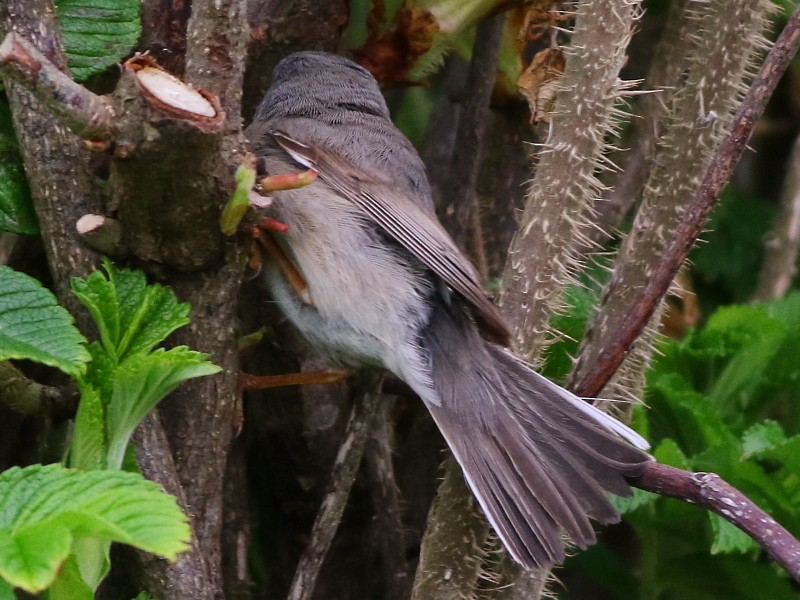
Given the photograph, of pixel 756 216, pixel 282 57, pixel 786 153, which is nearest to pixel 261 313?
pixel 282 57

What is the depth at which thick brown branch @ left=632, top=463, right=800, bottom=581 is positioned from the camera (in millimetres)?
1703

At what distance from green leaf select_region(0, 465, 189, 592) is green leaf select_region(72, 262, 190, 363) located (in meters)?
0.32

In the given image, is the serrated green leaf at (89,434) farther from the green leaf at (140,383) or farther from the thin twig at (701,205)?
the thin twig at (701,205)

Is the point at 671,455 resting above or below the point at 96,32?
below

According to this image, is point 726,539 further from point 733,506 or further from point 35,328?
point 35,328

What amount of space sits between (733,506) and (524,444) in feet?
1.63

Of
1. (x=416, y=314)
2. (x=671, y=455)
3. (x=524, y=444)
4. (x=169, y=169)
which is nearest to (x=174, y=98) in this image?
(x=169, y=169)

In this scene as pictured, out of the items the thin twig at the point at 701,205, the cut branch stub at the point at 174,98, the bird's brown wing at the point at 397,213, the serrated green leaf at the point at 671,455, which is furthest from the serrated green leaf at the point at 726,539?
the cut branch stub at the point at 174,98

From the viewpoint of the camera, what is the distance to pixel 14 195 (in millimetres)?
1922

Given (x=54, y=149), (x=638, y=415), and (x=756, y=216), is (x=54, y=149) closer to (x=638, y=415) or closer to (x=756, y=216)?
(x=638, y=415)

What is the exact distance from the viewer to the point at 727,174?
2029mm

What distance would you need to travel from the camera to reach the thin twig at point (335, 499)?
6.82 ft

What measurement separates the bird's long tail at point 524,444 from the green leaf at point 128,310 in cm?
67

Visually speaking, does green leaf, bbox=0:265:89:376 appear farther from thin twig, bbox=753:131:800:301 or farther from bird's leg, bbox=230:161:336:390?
thin twig, bbox=753:131:800:301
